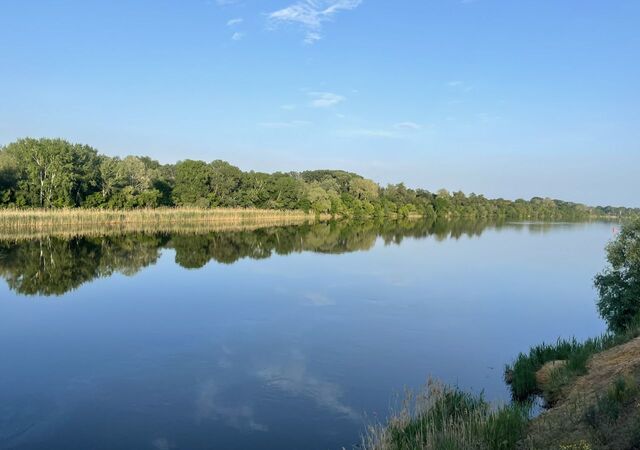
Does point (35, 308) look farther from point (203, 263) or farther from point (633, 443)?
point (633, 443)

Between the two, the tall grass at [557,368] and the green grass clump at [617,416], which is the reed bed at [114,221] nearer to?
the tall grass at [557,368]

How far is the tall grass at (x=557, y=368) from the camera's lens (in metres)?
7.57

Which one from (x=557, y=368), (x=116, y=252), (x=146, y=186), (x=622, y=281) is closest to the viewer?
(x=557, y=368)

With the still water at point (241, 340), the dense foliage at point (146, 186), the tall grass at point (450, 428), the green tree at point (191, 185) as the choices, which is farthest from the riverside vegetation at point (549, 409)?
the green tree at point (191, 185)

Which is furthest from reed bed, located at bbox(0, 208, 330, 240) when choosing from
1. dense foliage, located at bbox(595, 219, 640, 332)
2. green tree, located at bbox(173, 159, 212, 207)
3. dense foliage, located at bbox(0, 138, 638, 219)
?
dense foliage, located at bbox(595, 219, 640, 332)

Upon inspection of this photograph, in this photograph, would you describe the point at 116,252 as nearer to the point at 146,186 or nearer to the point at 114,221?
the point at 114,221

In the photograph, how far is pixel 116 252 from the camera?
24.3m

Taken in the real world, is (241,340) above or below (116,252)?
below

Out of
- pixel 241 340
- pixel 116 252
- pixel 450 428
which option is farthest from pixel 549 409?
pixel 116 252

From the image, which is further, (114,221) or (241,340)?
(114,221)

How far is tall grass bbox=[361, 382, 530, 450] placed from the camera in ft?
15.7

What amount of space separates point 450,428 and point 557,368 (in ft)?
12.7

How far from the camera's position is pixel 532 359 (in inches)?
349

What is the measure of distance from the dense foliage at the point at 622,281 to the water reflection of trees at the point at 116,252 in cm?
1562
